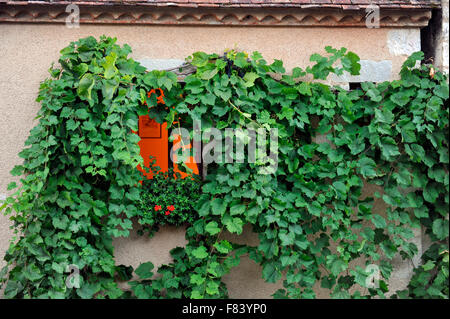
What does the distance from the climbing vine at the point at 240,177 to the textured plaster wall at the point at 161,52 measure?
19 centimetres

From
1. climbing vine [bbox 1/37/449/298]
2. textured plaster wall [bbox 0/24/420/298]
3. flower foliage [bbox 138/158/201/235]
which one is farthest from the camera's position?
textured plaster wall [bbox 0/24/420/298]

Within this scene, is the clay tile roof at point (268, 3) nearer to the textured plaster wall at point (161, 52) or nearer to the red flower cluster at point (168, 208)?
the textured plaster wall at point (161, 52)

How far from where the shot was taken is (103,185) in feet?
12.7

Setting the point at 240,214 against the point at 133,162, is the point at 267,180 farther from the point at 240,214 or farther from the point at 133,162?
the point at 133,162

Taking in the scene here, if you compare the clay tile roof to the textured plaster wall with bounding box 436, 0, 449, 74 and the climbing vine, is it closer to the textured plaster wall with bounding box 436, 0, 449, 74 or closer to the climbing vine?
the textured plaster wall with bounding box 436, 0, 449, 74

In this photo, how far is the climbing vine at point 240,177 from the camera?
142 inches

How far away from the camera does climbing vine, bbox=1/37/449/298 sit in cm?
360

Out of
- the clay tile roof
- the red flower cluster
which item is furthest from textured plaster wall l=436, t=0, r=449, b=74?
the red flower cluster

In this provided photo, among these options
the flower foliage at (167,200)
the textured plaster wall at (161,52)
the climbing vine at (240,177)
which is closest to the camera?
the climbing vine at (240,177)

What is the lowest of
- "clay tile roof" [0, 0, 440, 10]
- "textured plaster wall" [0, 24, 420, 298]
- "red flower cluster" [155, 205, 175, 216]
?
"red flower cluster" [155, 205, 175, 216]

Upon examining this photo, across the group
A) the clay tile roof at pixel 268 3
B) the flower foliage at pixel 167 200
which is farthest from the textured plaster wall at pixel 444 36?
the flower foliage at pixel 167 200

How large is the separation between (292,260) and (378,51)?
225 centimetres

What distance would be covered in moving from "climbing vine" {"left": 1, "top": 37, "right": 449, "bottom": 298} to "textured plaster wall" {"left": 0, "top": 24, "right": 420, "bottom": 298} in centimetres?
19
